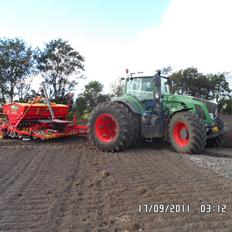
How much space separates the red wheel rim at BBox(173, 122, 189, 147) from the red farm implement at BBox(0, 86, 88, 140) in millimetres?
3053

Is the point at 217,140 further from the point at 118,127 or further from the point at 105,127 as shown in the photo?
the point at 105,127

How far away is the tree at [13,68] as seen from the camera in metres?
26.0

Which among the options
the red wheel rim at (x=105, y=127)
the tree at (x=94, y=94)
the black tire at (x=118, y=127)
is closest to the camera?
the black tire at (x=118, y=127)

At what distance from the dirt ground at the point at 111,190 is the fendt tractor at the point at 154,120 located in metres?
0.44

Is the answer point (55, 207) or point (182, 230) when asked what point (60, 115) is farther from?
point (182, 230)

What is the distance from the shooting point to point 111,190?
4.70 metres

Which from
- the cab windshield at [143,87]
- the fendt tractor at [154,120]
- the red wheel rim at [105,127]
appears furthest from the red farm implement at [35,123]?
the cab windshield at [143,87]

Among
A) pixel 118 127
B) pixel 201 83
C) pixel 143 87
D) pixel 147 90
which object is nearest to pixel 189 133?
pixel 118 127

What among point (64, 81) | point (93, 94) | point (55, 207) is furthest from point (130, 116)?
point (93, 94)

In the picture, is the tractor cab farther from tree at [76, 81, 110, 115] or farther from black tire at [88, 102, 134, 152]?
tree at [76, 81, 110, 115]

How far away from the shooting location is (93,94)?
39.0m

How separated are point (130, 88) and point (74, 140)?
8.29ft

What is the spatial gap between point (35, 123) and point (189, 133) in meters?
5.10

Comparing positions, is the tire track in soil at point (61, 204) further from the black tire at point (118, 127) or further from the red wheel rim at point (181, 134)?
the red wheel rim at point (181, 134)
